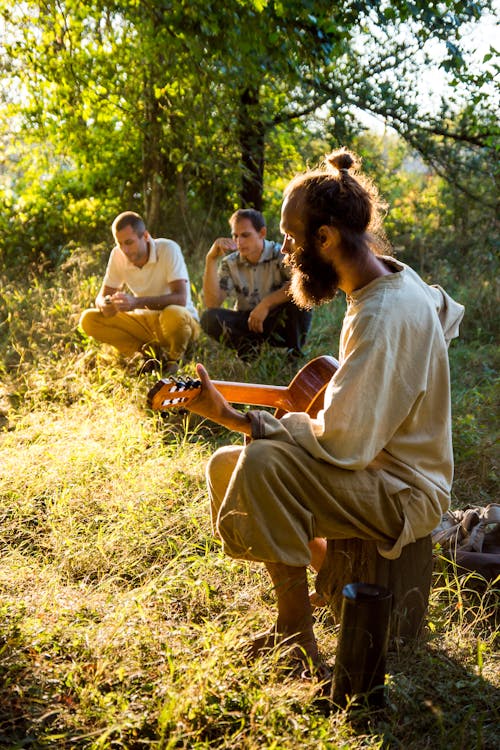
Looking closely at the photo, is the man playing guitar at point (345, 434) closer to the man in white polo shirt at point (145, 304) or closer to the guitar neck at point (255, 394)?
the guitar neck at point (255, 394)

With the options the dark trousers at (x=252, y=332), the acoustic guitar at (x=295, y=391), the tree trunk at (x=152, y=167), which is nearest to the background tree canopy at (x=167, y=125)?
the tree trunk at (x=152, y=167)

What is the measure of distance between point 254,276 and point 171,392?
353 centimetres

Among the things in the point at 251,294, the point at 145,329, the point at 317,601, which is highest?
the point at 251,294

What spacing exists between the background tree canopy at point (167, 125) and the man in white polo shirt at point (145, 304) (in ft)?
4.39

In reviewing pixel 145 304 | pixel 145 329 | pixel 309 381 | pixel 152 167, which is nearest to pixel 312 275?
pixel 309 381

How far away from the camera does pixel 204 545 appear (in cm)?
382

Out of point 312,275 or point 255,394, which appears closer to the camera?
point 312,275

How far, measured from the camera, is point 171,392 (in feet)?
9.04

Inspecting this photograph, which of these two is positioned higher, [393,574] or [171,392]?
[171,392]

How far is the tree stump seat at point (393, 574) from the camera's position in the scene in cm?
297

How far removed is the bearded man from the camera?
2676 millimetres

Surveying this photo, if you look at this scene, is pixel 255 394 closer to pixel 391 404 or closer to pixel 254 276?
pixel 391 404

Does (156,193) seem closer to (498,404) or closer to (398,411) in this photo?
(498,404)

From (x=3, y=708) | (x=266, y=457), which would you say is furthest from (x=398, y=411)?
(x=3, y=708)
